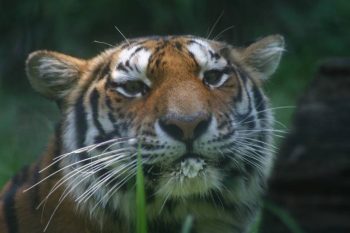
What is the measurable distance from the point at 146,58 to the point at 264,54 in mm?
694

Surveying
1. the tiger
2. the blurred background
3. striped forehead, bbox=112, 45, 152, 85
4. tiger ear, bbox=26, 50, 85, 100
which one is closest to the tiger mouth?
the tiger

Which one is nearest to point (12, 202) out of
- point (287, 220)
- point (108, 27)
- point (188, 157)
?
point (188, 157)

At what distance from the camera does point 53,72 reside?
4180mm

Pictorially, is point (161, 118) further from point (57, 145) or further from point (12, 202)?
point (12, 202)

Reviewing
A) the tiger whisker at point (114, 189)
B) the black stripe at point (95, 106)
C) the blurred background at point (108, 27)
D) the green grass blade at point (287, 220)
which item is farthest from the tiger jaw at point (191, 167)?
the blurred background at point (108, 27)

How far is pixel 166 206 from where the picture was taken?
12.5 feet

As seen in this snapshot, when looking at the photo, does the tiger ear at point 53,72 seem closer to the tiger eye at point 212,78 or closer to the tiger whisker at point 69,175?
the tiger whisker at point 69,175

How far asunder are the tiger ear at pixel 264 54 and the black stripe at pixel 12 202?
1.03 metres

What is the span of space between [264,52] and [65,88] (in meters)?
0.86

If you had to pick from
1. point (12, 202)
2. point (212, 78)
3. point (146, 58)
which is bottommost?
point (12, 202)

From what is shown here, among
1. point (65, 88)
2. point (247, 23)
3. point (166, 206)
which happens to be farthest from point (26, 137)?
point (166, 206)

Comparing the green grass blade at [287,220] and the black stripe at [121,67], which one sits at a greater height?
the black stripe at [121,67]

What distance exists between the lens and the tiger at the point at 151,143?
365cm

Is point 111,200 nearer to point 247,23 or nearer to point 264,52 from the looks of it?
point 264,52
